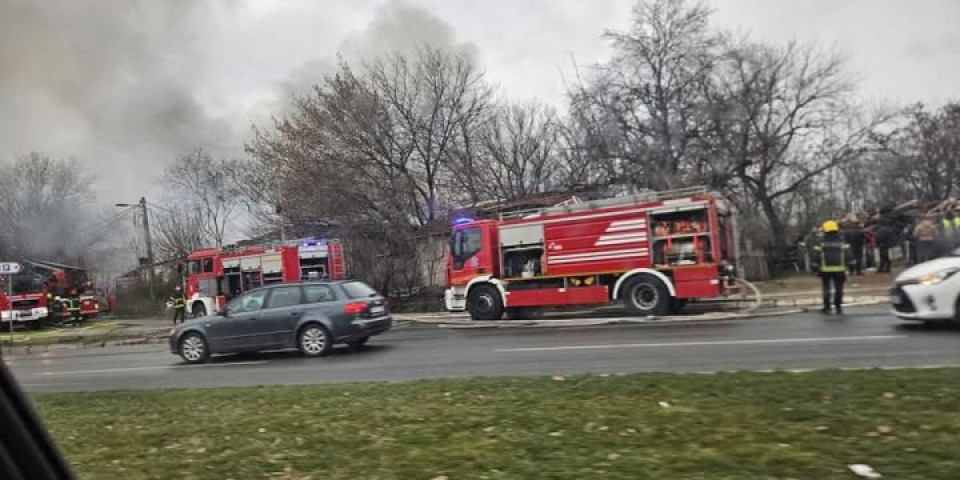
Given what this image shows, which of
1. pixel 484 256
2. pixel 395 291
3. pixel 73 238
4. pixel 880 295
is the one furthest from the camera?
pixel 395 291

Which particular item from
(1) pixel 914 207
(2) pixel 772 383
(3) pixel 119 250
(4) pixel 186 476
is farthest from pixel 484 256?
(3) pixel 119 250

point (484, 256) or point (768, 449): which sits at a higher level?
point (484, 256)

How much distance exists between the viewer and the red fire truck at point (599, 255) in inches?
629

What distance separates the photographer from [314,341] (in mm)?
13016

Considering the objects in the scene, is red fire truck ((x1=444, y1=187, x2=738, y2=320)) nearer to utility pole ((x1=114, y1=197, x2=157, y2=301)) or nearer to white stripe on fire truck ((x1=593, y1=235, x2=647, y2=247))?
white stripe on fire truck ((x1=593, y1=235, x2=647, y2=247))

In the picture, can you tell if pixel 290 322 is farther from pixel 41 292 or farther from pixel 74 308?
pixel 74 308

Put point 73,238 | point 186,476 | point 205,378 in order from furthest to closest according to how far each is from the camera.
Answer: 1. point 73,238
2. point 205,378
3. point 186,476

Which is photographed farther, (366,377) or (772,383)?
(366,377)

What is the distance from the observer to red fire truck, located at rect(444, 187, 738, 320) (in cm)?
1598

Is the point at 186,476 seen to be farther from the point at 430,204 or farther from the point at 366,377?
the point at 430,204

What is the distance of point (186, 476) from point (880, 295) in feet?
53.8

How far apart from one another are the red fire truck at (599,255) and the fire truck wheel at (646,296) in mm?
22

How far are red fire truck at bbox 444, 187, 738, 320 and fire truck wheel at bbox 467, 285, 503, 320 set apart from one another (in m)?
0.03

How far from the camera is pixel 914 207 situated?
1052 inches
